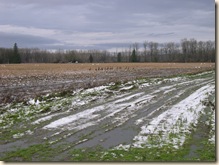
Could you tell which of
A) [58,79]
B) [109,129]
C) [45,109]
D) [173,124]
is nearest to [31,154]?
[109,129]

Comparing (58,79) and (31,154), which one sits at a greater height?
(58,79)

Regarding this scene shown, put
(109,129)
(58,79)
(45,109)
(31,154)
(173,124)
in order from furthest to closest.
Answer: (58,79), (45,109), (173,124), (109,129), (31,154)

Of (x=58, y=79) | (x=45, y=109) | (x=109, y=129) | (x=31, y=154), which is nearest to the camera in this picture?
(x=31, y=154)

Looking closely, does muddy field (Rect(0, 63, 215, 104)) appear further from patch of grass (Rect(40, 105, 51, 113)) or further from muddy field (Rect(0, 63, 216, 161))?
patch of grass (Rect(40, 105, 51, 113))

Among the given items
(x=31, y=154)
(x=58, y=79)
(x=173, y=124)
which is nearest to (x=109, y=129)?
(x=173, y=124)

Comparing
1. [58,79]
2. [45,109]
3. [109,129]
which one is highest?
[58,79]

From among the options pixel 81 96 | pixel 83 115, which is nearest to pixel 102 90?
pixel 81 96

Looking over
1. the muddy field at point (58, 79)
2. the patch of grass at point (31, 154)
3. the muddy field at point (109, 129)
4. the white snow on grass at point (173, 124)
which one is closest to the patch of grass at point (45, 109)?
the muddy field at point (109, 129)

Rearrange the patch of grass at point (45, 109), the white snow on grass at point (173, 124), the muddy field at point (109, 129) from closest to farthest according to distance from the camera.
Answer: the muddy field at point (109, 129) < the white snow on grass at point (173, 124) < the patch of grass at point (45, 109)

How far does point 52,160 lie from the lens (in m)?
5.32

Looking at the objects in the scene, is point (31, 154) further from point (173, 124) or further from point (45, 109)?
point (45, 109)

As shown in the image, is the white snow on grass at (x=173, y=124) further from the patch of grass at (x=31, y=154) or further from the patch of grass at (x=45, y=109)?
the patch of grass at (x=45, y=109)

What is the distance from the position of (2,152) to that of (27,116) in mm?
3696

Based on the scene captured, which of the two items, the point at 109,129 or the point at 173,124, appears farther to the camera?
the point at 173,124
